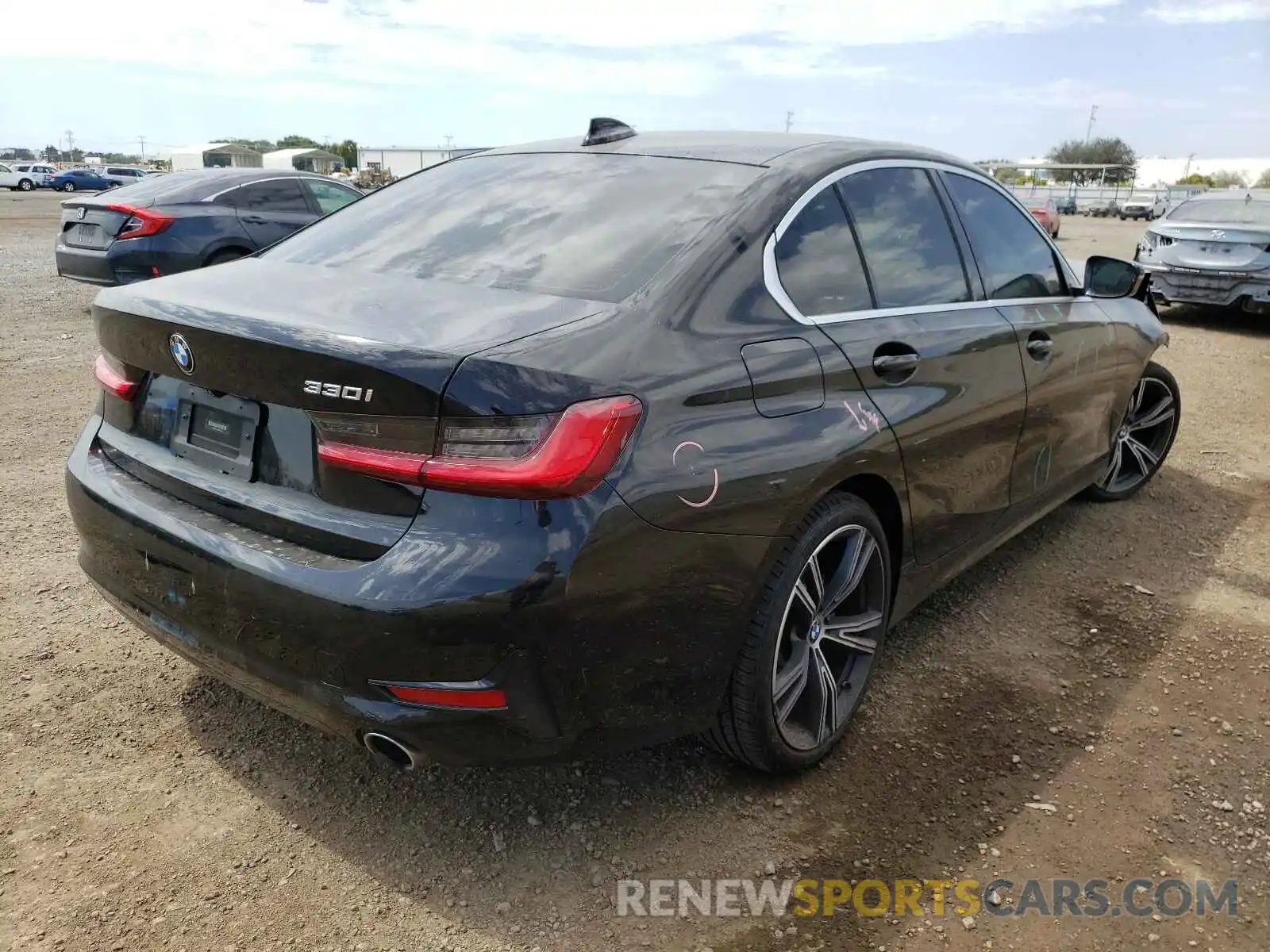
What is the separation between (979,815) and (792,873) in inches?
22.8

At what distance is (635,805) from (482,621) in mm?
931

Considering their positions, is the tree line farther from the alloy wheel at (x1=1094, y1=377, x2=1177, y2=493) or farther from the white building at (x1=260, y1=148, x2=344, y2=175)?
the alloy wheel at (x1=1094, y1=377, x2=1177, y2=493)

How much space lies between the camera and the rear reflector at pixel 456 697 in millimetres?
1979

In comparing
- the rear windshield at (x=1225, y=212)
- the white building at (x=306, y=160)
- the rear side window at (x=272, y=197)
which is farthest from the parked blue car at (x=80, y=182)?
the rear windshield at (x=1225, y=212)

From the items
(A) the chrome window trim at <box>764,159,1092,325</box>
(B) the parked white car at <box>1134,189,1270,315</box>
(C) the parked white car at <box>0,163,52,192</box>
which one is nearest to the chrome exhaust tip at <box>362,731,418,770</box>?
(A) the chrome window trim at <box>764,159,1092,325</box>

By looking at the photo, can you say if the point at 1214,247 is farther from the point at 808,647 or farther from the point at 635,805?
the point at 635,805

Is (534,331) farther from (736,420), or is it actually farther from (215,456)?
(215,456)

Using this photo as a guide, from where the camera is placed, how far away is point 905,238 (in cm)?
304

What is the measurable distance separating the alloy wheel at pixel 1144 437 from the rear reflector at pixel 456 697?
3.94 metres

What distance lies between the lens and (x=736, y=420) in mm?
2225

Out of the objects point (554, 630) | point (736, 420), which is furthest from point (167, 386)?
point (736, 420)

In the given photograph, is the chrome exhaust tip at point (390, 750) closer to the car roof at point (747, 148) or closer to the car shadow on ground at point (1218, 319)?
the car roof at point (747, 148)

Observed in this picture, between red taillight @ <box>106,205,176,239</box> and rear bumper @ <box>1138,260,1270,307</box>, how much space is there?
31.3ft

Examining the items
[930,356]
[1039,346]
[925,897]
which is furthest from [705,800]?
[1039,346]
